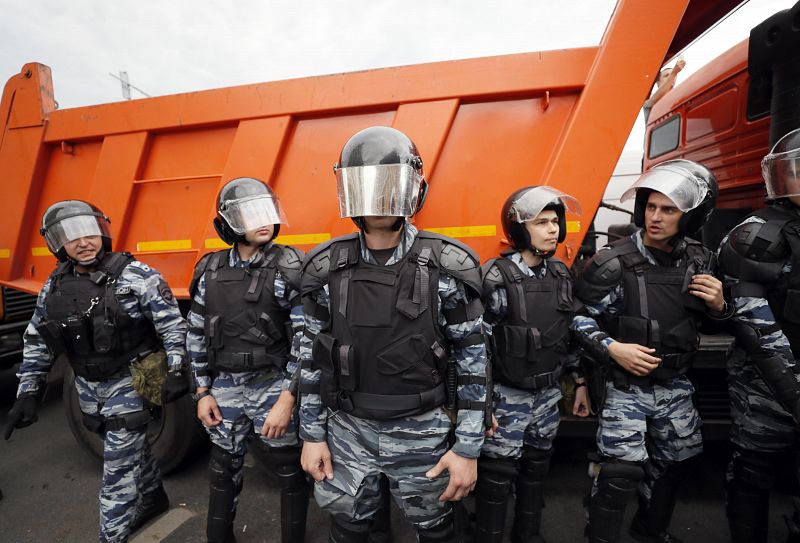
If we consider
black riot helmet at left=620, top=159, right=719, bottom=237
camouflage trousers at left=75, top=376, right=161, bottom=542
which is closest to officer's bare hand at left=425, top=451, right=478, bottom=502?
black riot helmet at left=620, top=159, right=719, bottom=237

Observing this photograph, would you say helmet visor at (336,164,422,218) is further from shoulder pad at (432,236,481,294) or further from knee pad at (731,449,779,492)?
knee pad at (731,449,779,492)

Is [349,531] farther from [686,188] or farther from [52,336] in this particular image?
[686,188]

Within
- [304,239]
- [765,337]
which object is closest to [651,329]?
[765,337]

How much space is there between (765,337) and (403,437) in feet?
5.64

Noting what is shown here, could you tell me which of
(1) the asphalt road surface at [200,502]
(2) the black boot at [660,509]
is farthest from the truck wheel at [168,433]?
(2) the black boot at [660,509]

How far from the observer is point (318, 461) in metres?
1.46

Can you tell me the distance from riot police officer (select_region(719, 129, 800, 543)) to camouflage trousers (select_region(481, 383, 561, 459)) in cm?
92

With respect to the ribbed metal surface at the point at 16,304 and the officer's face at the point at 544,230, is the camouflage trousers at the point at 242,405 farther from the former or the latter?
the ribbed metal surface at the point at 16,304

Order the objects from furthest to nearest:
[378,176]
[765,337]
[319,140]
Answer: [319,140], [765,337], [378,176]

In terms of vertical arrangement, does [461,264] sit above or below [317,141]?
below

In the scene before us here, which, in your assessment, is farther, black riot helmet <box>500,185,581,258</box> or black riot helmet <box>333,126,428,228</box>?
black riot helmet <box>500,185,581,258</box>

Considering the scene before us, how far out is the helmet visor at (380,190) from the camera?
126cm

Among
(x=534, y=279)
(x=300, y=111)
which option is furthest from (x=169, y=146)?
(x=534, y=279)

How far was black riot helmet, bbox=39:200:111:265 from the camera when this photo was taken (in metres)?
2.06
